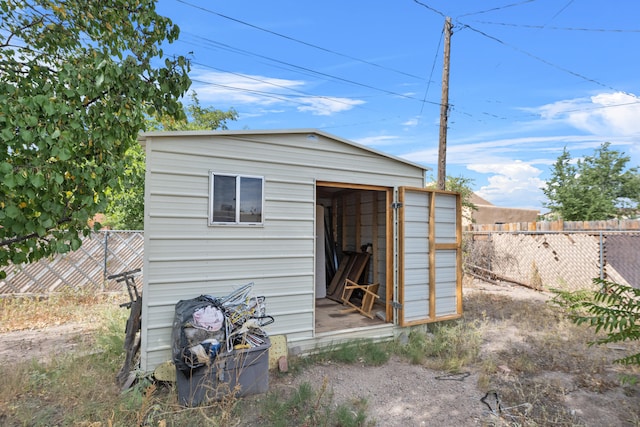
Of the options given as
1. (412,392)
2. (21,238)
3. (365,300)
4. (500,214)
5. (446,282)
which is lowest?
(412,392)

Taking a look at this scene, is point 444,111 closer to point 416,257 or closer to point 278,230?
point 416,257

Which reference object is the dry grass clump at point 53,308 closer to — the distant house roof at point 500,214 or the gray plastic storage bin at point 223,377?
the gray plastic storage bin at point 223,377

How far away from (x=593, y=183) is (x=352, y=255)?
446 inches

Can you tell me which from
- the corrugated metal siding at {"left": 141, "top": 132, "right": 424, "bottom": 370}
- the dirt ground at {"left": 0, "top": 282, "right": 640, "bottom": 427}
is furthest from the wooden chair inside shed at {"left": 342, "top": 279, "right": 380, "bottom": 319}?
the corrugated metal siding at {"left": 141, "top": 132, "right": 424, "bottom": 370}

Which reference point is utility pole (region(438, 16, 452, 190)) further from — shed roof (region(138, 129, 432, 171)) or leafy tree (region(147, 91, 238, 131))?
leafy tree (region(147, 91, 238, 131))

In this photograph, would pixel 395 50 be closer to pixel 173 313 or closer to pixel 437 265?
pixel 437 265

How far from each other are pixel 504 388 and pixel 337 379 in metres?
1.80

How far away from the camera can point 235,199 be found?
154 inches

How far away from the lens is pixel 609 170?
43.0 feet

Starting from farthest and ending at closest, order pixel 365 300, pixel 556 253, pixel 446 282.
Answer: pixel 556 253 → pixel 365 300 → pixel 446 282

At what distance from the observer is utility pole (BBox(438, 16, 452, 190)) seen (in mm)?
7984

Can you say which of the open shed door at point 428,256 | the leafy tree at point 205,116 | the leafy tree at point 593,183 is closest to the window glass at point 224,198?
the open shed door at point 428,256

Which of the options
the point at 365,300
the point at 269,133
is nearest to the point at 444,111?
the point at 365,300

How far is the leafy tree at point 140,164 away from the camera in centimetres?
772
